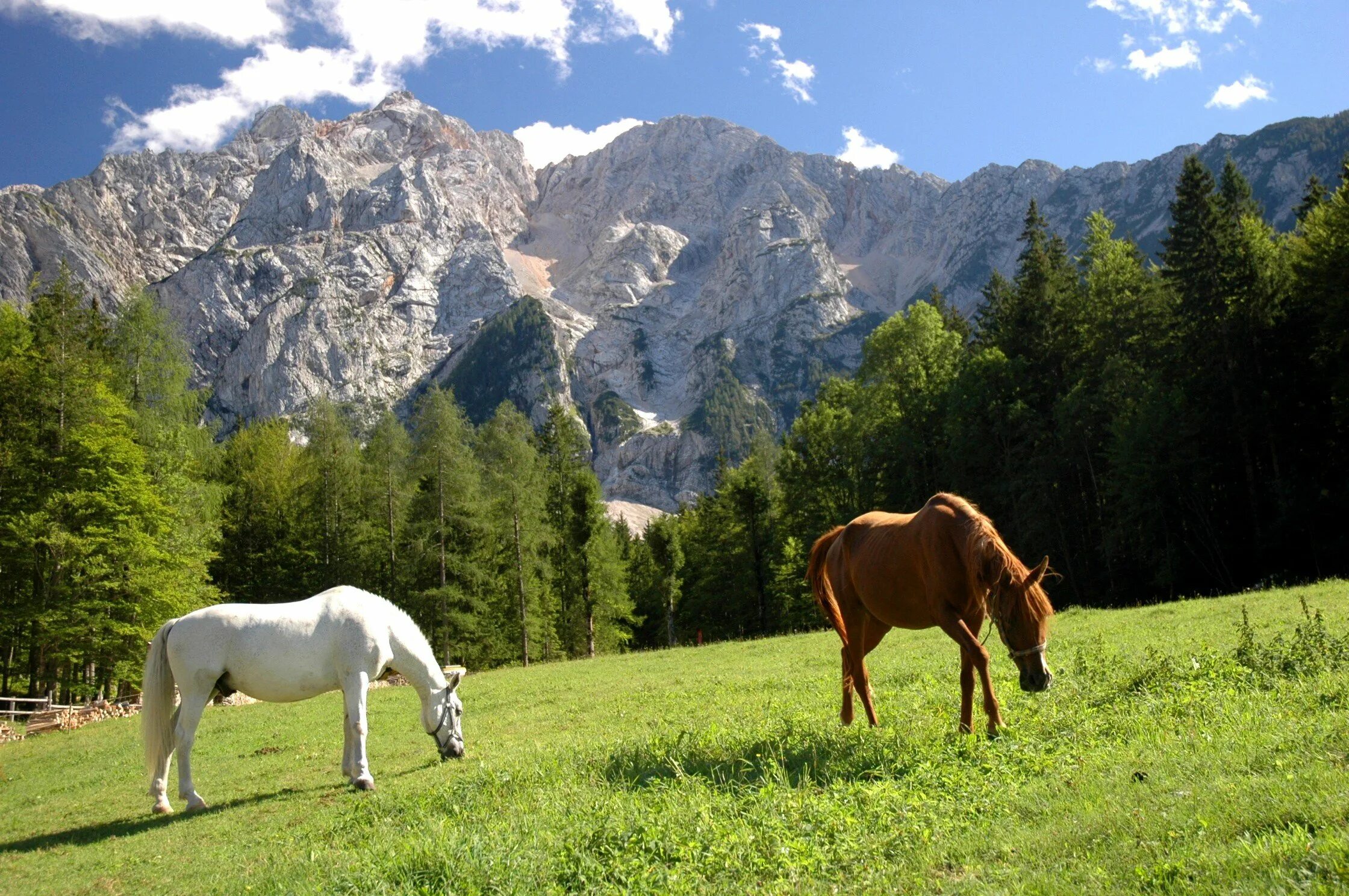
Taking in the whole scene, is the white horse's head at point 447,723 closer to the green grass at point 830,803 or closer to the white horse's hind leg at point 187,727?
the green grass at point 830,803

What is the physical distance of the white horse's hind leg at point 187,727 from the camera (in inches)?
429

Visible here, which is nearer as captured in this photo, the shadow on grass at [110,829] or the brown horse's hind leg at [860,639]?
the brown horse's hind leg at [860,639]

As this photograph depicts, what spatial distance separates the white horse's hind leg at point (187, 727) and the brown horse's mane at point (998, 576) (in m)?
10.2

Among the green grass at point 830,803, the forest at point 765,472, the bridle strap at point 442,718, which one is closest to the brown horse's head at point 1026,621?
the green grass at point 830,803

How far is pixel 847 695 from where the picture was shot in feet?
29.9

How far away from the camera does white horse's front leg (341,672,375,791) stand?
10.5 m

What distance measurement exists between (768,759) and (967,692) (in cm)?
198

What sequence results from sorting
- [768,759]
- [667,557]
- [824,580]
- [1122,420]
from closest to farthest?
1. [768,759]
2. [824,580]
3. [1122,420]
4. [667,557]

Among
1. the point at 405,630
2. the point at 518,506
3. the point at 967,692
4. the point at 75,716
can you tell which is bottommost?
the point at 75,716

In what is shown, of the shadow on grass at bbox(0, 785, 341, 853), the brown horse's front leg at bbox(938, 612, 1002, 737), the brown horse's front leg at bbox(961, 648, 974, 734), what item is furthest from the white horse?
the brown horse's front leg at bbox(938, 612, 1002, 737)

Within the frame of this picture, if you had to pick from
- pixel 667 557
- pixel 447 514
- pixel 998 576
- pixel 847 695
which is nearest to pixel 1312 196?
pixel 667 557

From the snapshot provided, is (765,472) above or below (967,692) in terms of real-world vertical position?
above

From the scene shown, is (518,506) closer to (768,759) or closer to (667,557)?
(667,557)

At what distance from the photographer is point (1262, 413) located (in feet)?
102
